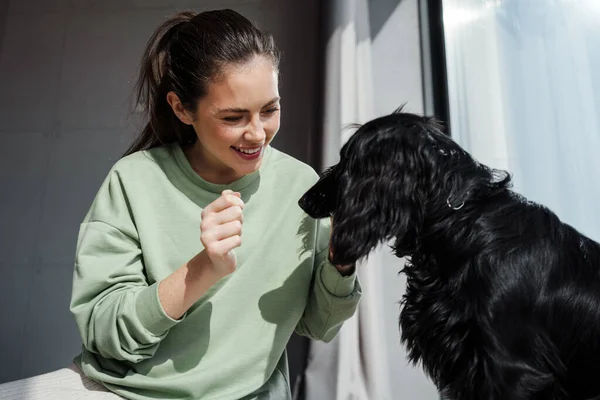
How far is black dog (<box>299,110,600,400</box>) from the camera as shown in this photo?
85 centimetres

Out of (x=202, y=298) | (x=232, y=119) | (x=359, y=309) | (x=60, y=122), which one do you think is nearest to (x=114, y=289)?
(x=202, y=298)

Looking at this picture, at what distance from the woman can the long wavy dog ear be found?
0.10m

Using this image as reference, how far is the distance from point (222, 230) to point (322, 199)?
260mm

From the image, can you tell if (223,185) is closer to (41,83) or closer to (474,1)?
(474,1)

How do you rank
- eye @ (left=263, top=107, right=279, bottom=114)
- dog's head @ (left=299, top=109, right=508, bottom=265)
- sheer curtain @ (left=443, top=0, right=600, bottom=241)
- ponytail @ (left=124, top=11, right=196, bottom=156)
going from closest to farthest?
dog's head @ (left=299, top=109, right=508, bottom=265)
eye @ (left=263, top=107, right=279, bottom=114)
ponytail @ (left=124, top=11, right=196, bottom=156)
sheer curtain @ (left=443, top=0, right=600, bottom=241)

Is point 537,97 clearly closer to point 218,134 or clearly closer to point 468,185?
point 468,185

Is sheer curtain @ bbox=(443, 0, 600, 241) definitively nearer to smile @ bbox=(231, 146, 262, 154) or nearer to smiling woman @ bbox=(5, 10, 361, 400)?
smiling woman @ bbox=(5, 10, 361, 400)

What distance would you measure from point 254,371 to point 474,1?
158 cm

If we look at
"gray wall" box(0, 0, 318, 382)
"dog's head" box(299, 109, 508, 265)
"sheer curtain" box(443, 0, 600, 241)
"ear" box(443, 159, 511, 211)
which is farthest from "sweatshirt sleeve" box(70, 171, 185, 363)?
"gray wall" box(0, 0, 318, 382)

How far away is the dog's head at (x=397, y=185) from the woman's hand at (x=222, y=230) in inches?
7.7

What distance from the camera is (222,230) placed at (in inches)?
33.3

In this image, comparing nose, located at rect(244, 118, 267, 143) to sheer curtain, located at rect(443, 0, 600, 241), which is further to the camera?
sheer curtain, located at rect(443, 0, 600, 241)

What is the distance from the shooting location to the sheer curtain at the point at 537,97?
1424 millimetres

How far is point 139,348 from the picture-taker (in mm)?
913
